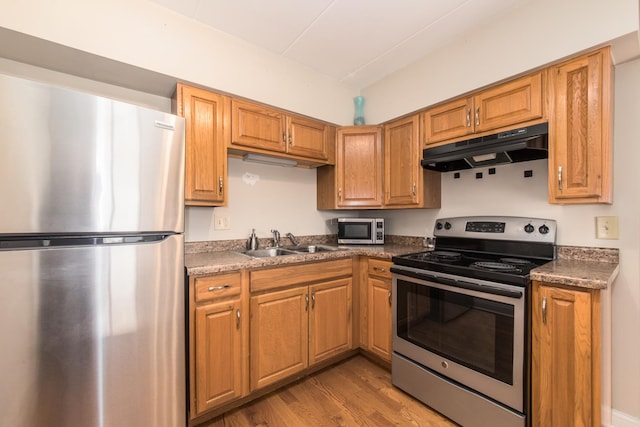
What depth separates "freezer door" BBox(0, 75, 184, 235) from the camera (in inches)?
Result: 40.3

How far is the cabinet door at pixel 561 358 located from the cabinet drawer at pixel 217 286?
161 centimetres

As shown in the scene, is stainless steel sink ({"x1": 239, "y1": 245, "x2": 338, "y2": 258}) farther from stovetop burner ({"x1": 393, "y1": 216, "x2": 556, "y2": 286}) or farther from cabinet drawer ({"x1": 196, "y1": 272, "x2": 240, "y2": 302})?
stovetop burner ({"x1": 393, "y1": 216, "x2": 556, "y2": 286})

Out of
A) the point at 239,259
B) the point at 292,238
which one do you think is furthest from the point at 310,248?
the point at 239,259

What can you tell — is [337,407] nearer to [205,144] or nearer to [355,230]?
[355,230]

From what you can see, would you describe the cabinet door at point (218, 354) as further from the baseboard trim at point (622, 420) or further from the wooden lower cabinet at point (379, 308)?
the baseboard trim at point (622, 420)

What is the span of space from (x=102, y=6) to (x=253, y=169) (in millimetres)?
1306

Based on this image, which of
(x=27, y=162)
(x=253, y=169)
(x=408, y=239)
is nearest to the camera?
(x=27, y=162)

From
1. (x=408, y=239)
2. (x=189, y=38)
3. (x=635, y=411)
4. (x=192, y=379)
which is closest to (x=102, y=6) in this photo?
(x=189, y=38)

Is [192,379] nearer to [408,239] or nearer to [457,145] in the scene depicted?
[408,239]

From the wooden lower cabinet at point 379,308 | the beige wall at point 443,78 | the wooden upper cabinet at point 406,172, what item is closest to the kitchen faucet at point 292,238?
the beige wall at point 443,78

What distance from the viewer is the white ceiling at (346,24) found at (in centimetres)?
167

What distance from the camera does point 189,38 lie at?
176 centimetres

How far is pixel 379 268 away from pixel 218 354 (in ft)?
4.13

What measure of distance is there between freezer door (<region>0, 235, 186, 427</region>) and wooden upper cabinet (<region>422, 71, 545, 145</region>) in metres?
1.97
